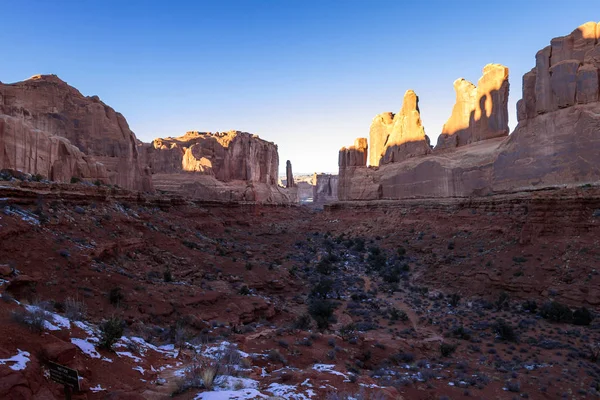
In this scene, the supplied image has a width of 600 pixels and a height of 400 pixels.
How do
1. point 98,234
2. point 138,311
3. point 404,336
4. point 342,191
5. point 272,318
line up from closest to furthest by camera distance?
point 138,311, point 404,336, point 272,318, point 98,234, point 342,191

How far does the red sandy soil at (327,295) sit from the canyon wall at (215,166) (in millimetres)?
26821

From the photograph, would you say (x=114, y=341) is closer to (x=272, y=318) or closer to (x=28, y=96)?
(x=272, y=318)

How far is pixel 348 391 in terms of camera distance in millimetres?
6633

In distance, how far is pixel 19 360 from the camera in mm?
4754

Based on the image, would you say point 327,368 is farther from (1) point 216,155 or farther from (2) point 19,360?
(1) point 216,155

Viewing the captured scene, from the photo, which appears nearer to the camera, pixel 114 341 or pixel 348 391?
pixel 348 391

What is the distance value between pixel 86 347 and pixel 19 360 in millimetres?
1626

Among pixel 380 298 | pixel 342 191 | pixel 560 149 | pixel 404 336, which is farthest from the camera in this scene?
pixel 342 191

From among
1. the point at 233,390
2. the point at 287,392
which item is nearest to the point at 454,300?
the point at 287,392

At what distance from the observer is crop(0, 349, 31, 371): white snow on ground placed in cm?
455

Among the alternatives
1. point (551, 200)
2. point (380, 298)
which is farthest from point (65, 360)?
point (551, 200)

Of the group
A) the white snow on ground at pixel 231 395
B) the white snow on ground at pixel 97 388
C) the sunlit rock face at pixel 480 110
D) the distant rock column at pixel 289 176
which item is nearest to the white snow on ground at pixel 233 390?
the white snow on ground at pixel 231 395

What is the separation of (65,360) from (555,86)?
2789 cm

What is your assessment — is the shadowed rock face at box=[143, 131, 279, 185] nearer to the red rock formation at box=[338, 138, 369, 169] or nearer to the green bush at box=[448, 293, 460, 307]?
the red rock formation at box=[338, 138, 369, 169]
